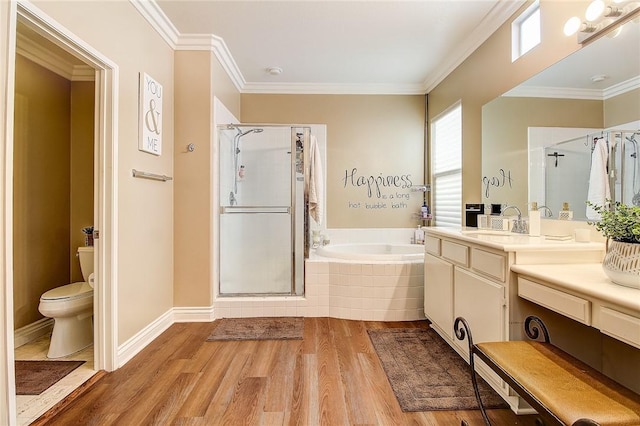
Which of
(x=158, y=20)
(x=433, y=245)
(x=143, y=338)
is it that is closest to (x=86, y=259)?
(x=143, y=338)

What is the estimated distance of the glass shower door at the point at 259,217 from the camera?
3.12 m

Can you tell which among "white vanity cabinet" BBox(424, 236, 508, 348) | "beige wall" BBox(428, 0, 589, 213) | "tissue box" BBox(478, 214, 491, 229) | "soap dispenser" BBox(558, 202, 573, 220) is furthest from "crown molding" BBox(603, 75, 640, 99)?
"tissue box" BBox(478, 214, 491, 229)

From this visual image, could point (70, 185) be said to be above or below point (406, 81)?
below

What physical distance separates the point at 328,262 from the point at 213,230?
1.13 metres

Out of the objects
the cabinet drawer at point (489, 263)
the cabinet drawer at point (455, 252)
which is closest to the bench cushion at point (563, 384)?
the cabinet drawer at point (489, 263)

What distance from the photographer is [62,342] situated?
2.23 meters

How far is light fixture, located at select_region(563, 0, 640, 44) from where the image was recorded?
4.89 feet

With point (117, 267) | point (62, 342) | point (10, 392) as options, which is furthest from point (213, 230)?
point (10, 392)

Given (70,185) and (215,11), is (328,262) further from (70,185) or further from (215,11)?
(70,185)

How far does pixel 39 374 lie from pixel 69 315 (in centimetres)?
38

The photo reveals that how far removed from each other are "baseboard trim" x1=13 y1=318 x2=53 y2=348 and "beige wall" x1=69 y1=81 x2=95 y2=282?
0.45 meters

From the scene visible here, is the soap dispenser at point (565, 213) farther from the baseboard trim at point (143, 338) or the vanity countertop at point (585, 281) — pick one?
the baseboard trim at point (143, 338)

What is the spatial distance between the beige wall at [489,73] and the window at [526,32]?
0.14 feet

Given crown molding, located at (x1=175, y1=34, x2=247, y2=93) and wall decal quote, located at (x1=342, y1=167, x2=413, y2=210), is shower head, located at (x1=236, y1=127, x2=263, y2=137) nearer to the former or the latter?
crown molding, located at (x1=175, y1=34, x2=247, y2=93)
